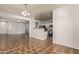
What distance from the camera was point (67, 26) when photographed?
6852mm

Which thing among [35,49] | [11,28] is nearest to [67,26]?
[35,49]

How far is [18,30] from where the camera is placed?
20.2 m

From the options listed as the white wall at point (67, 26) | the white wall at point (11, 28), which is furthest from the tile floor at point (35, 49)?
the white wall at point (11, 28)

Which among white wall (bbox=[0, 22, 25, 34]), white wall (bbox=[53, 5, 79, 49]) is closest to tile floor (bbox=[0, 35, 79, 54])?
white wall (bbox=[53, 5, 79, 49])

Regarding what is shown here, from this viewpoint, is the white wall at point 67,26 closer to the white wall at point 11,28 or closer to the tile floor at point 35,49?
the tile floor at point 35,49

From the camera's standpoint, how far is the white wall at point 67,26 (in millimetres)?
6207

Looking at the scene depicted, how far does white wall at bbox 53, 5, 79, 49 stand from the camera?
621 cm

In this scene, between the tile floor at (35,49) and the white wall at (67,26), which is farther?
the white wall at (67,26)

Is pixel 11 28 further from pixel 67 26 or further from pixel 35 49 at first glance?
pixel 35 49

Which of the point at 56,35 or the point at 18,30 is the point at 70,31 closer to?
the point at 56,35
